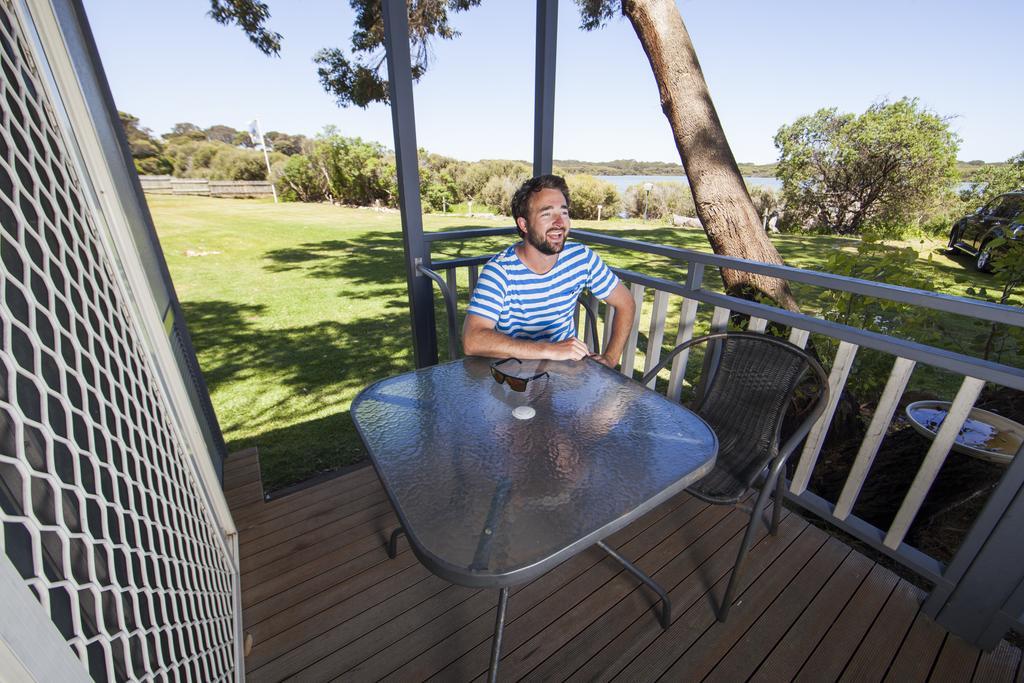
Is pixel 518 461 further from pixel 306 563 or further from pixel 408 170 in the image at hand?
pixel 408 170

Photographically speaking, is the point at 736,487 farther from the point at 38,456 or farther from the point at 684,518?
the point at 38,456

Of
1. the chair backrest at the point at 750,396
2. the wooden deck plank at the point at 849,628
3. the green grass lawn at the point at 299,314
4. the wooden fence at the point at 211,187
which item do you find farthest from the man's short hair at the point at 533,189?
the wooden fence at the point at 211,187

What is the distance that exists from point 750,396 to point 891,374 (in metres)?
0.43

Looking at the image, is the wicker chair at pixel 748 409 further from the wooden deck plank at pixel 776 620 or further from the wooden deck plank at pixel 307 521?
the wooden deck plank at pixel 307 521

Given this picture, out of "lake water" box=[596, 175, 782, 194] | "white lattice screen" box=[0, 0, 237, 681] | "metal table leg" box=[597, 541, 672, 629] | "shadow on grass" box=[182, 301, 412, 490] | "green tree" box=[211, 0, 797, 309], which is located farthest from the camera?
"lake water" box=[596, 175, 782, 194]

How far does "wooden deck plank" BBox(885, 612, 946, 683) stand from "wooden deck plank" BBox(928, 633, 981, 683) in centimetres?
1

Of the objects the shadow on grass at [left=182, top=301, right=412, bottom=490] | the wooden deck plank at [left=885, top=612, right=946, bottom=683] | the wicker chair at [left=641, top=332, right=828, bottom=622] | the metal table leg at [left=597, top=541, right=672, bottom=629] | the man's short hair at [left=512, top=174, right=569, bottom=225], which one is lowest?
the shadow on grass at [left=182, top=301, right=412, bottom=490]

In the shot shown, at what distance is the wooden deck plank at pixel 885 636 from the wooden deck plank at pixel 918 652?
0.05ft

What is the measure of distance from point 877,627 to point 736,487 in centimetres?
63

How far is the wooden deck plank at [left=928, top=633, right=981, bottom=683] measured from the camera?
1.27m

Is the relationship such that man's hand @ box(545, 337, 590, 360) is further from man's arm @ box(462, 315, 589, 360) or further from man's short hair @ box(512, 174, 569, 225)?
man's short hair @ box(512, 174, 569, 225)

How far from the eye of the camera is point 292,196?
51.1 ft

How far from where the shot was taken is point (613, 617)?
4.67ft

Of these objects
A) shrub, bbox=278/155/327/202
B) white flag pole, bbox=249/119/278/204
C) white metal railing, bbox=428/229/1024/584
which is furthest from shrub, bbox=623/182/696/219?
white metal railing, bbox=428/229/1024/584
